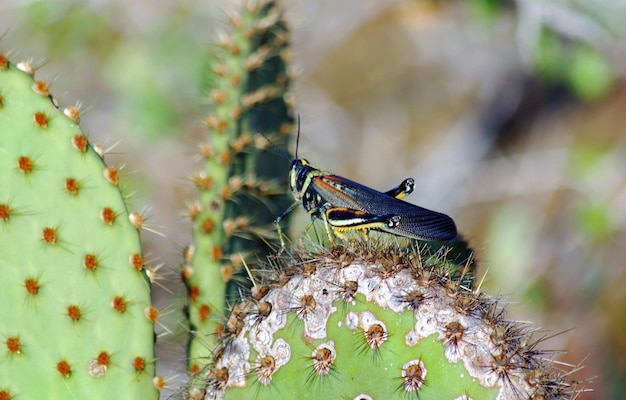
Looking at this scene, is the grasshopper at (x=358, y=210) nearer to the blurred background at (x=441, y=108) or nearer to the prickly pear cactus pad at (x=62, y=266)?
the prickly pear cactus pad at (x=62, y=266)

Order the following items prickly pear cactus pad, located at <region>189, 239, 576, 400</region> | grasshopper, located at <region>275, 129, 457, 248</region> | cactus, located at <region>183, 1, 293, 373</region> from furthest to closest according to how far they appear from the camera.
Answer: cactus, located at <region>183, 1, 293, 373</region>, grasshopper, located at <region>275, 129, 457, 248</region>, prickly pear cactus pad, located at <region>189, 239, 576, 400</region>

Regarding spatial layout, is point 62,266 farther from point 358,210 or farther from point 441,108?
point 441,108

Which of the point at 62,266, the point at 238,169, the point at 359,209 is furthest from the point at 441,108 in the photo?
the point at 62,266

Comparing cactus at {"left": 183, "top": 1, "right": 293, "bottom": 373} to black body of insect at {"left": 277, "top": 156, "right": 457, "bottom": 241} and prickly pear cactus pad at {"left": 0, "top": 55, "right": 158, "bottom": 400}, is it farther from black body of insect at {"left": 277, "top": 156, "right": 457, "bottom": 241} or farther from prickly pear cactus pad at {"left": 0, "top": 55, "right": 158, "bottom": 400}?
black body of insect at {"left": 277, "top": 156, "right": 457, "bottom": 241}

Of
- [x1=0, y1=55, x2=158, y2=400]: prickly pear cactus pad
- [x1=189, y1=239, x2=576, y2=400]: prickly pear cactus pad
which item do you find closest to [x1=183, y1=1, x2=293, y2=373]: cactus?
[x1=0, y1=55, x2=158, y2=400]: prickly pear cactus pad

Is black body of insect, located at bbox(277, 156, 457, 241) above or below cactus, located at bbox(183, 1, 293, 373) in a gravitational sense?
above

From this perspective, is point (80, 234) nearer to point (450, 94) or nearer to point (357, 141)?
point (357, 141)

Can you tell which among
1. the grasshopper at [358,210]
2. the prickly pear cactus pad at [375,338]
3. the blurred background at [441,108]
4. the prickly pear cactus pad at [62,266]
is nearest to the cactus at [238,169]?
the prickly pear cactus pad at [62,266]
